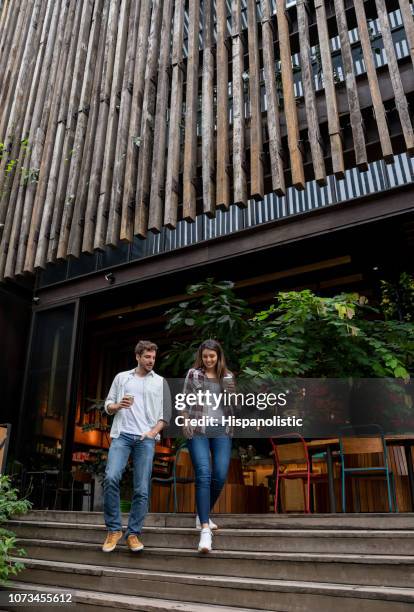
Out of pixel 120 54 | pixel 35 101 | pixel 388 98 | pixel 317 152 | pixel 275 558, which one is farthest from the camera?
pixel 35 101

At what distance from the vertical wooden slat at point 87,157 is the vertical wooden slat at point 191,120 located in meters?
1.52

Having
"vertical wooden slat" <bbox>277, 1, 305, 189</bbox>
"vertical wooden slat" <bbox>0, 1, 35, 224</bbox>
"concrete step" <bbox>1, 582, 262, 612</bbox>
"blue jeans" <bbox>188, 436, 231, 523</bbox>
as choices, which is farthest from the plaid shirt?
"vertical wooden slat" <bbox>0, 1, 35, 224</bbox>

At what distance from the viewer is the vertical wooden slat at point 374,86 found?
4.79 m

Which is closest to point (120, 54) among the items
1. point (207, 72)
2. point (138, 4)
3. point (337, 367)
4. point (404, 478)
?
point (138, 4)

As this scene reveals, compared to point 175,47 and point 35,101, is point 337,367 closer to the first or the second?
point 175,47

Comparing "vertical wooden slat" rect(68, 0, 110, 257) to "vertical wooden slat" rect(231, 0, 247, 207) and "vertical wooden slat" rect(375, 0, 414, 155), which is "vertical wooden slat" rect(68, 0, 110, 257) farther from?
"vertical wooden slat" rect(375, 0, 414, 155)

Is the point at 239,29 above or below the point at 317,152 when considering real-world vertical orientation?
above

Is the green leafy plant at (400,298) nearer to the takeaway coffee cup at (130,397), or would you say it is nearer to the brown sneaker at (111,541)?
the takeaway coffee cup at (130,397)

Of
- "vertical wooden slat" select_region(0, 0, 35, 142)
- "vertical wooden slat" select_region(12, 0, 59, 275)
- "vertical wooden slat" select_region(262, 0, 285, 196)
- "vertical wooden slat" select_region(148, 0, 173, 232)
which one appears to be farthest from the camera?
"vertical wooden slat" select_region(0, 0, 35, 142)

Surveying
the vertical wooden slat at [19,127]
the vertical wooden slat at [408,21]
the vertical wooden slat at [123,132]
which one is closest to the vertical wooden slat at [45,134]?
the vertical wooden slat at [19,127]

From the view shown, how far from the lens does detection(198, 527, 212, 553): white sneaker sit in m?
3.28

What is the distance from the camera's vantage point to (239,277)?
338 inches

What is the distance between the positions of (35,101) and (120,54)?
1767 millimetres

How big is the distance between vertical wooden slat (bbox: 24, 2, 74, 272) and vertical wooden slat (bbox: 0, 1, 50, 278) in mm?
242
